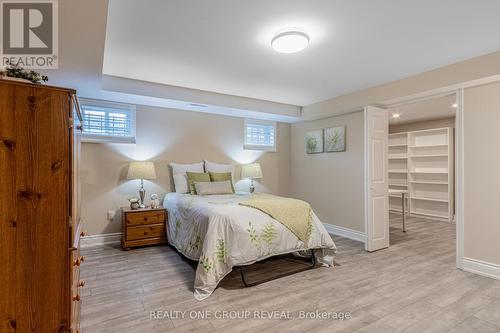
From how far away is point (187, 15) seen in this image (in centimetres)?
209

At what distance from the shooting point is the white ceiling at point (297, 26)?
1986 millimetres

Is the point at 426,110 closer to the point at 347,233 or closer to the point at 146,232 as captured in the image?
the point at 347,233

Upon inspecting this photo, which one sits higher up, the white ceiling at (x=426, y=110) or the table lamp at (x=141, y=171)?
the white ceiling at (x=426, y=110)

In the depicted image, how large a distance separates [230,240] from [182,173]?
6.91 feet

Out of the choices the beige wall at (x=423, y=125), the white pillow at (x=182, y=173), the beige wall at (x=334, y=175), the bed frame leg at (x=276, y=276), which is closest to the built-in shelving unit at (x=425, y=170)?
the beige wall at (x=423, y=125)

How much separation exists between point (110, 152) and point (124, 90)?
1062 millimetres

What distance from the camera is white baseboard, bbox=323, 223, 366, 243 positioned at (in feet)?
13.9

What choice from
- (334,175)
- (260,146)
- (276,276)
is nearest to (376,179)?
(334,175)

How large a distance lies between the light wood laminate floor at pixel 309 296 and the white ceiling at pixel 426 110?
2674mm

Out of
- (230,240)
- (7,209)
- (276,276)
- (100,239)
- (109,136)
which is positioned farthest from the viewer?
(109,136)

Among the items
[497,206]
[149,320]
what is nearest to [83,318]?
[149,320]

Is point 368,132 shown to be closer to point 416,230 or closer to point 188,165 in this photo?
point 416,230

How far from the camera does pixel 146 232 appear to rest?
3846 millimetres

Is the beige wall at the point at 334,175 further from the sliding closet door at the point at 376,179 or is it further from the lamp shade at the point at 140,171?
the lamp shade at the point at 140,171
